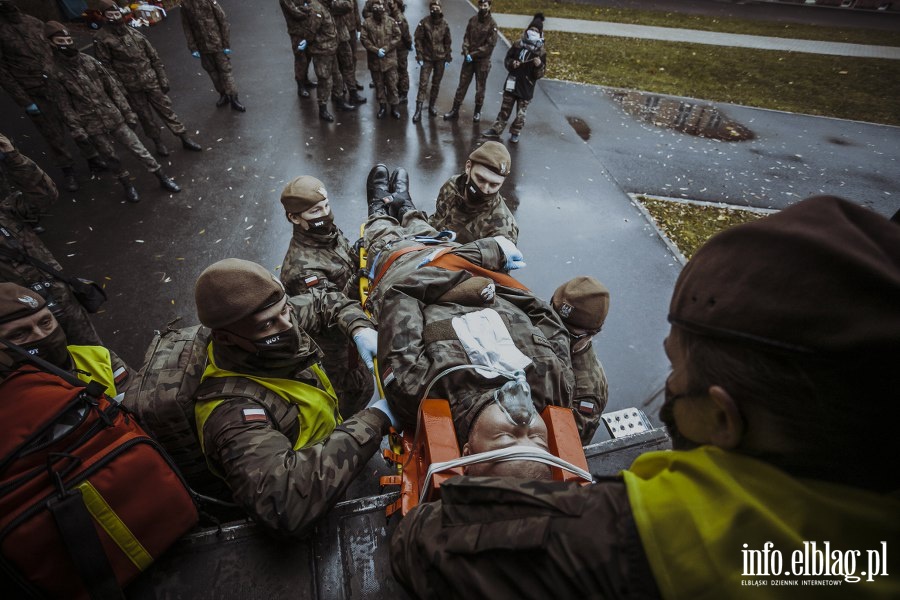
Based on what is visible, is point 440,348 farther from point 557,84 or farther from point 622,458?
point 557,84

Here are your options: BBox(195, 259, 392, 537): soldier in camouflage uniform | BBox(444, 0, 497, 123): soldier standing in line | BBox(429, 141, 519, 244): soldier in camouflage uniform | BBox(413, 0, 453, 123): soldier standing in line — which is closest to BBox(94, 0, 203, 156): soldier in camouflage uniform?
BBox(413, 0, 453, 123): soldier standing in line

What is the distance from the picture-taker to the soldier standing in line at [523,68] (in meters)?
7.27

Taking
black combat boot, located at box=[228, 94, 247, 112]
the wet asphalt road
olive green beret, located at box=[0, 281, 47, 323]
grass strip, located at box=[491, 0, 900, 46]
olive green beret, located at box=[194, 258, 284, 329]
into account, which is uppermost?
grass strip, located at box=[491, 0, 900, 46]

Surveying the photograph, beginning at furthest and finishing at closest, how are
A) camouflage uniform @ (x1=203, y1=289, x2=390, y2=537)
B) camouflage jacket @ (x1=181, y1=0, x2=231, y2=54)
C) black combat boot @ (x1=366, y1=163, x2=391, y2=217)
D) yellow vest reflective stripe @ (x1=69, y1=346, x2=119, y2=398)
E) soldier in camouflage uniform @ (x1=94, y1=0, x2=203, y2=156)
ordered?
camouflage jacket @ (x1=181, y1=0, x2=231, y2=54) < soldier in camouflage uniform @ (x1=94, y1=0, x2=203, y2=156) < black combat boot @ (x1=366, y1=163, x2=391, y2=217) < yellow vest reflective stripe @ (x1=69, y1=346, x2=119, y2=398) < camouflage uniform @ (x1=203, y1=289, x2=390, y2=537)

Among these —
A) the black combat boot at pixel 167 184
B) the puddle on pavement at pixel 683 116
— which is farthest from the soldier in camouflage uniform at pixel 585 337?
the puddle on pavement at pixel 683 116

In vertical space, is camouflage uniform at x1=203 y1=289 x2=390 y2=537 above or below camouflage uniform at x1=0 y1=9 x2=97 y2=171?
below

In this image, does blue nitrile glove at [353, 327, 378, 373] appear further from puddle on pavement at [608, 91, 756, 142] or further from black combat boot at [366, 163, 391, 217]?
puddle on pavement at [608, 91, 756, 142]

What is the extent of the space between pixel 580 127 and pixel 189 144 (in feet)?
25.2

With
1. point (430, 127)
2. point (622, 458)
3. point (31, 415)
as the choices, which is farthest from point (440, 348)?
point (430, 127)

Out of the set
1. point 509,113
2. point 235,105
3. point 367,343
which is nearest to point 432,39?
point 509,113

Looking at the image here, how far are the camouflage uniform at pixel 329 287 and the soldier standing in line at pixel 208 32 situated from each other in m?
6.05

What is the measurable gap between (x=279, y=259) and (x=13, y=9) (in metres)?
4.92

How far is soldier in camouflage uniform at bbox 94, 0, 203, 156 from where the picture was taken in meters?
5.88

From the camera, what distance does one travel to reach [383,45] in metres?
7.64
